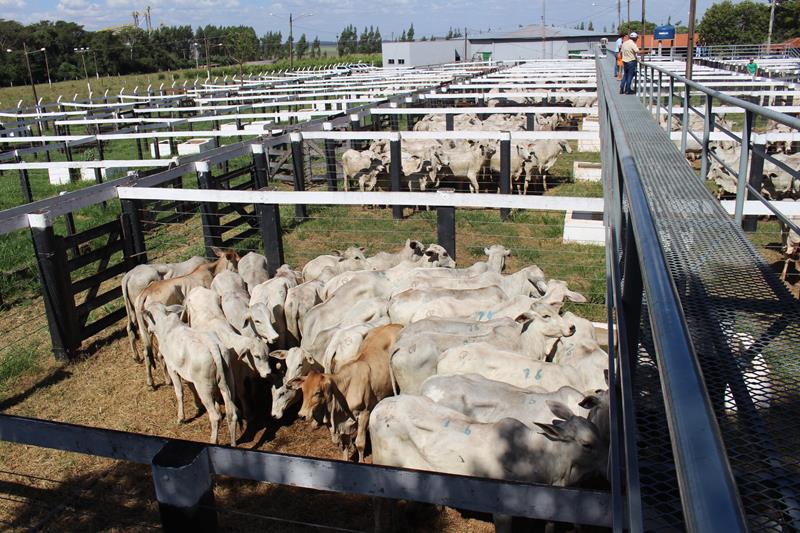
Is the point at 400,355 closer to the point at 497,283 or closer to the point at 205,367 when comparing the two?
the point at 205,367

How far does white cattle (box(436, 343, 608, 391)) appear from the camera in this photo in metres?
5.34

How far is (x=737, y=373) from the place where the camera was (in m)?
2.34

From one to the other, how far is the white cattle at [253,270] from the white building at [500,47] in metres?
68.6

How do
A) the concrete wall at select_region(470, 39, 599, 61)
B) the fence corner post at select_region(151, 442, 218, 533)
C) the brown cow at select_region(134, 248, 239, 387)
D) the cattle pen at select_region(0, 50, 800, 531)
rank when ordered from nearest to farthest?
1. the cattle pen at select_region(0, 50, 800, 531)
2. the fence corner post at select_region(151, 442, 218, 533)
3. the brown cow at select_region(134, 248, 239, 387)
4. the concrete wall at select_region(470, 39, 599, 61)

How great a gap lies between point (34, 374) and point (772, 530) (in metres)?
7.80

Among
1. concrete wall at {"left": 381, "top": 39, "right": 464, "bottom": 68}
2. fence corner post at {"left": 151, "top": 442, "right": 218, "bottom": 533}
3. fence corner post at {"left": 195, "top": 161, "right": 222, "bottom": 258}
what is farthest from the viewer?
concrete wall at {"left": 381, "top": 39, "right": 464, "bottom": 68}

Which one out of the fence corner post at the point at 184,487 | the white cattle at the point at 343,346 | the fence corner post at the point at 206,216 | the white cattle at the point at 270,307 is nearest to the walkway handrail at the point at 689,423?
the fence corner post at the point at 184,487

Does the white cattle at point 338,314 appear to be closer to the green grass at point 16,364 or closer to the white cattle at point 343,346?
the white cattle at point 343,346

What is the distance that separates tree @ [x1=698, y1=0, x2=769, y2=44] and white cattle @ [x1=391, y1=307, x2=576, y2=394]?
9500 cm

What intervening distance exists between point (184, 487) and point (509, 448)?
2.46 meters

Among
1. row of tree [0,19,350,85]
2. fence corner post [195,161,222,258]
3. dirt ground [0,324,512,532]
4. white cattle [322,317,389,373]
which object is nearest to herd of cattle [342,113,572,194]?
fence corner post [195,161,222,258]

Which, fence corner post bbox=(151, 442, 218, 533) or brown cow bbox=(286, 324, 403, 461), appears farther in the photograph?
brown cow bbox=(286, 324, 403, 461)

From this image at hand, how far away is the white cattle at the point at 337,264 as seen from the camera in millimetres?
8039

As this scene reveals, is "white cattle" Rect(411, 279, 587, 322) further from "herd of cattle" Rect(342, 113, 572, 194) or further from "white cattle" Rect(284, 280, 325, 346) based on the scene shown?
"herd of cattle" Rect(342, 113, 572, 194)
